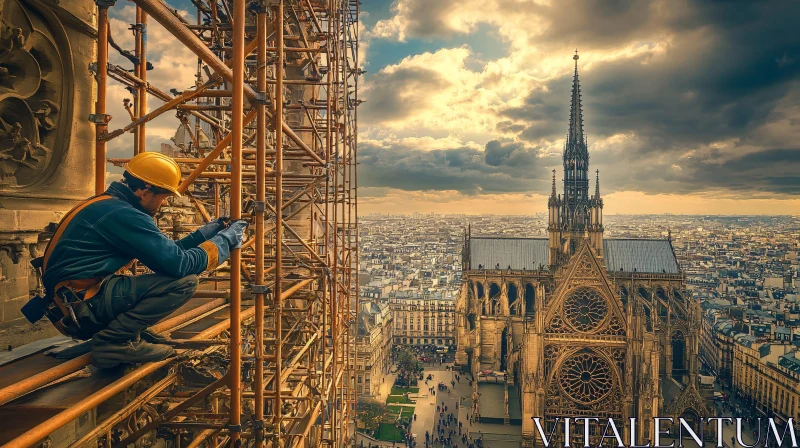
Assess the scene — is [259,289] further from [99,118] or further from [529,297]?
[529,297]

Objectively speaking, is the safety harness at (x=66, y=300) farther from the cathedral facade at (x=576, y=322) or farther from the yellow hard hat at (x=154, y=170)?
the cathedral facade at (x=576, y=322)

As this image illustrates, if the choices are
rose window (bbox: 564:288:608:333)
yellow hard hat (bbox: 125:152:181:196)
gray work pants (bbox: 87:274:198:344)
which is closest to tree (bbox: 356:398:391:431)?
rose window (bbox: 564:288:608:333)

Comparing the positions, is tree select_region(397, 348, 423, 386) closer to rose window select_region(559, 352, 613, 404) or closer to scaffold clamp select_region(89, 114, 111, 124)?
rose window select_region(559, 352, 613, 404)

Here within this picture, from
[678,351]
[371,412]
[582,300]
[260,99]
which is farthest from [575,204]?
[260,99]

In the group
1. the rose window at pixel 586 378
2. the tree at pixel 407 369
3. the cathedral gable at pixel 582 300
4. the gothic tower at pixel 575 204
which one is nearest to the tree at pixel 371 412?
the tree at pixel 407 369

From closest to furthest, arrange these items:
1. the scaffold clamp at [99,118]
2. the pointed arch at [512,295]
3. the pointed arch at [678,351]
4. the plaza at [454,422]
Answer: the scaffold clamp at [99,118], the plaza at [454,422], the pointed arch at [678,351], the pointed arch at [512,295]

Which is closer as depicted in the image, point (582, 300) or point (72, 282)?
point (72, 282)
